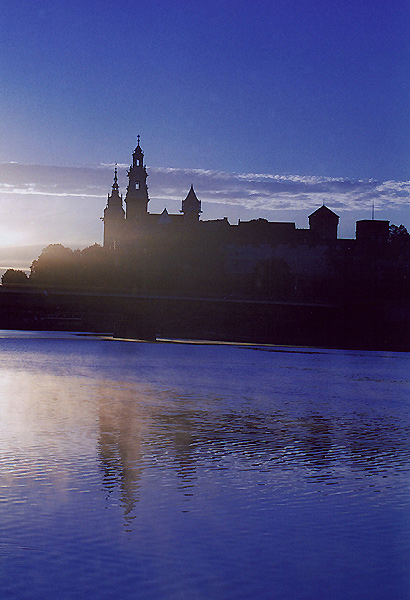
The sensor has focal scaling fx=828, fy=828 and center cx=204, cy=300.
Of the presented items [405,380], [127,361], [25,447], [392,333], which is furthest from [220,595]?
[392,333]

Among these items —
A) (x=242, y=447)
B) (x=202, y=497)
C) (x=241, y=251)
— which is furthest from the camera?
(x=241, y=251)

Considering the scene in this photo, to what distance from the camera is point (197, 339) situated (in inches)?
3017

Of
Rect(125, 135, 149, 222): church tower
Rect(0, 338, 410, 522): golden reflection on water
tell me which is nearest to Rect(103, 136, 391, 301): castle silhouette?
Rect(125, 135, 149, 222): church tower

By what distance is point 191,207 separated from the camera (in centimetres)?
13425

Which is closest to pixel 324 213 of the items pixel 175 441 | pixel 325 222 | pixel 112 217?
pixel 325 222

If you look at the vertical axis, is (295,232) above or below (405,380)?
above

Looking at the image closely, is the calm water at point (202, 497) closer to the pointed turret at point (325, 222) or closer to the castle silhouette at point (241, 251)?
the castle silhouette at point (241, 251)

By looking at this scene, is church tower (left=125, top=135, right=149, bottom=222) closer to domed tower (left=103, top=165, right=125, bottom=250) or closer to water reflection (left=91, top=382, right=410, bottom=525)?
domed tower (left=103, top=165, right=125, bottom=250)

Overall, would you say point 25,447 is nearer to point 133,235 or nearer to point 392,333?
point 392,333

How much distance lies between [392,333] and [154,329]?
2167 cm

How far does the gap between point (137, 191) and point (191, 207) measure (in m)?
9.82

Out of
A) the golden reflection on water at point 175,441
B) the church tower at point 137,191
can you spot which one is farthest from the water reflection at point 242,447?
the church tower at point 137,191

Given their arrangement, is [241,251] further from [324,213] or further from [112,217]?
[112,217]

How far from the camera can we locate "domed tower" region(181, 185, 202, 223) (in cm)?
13325
